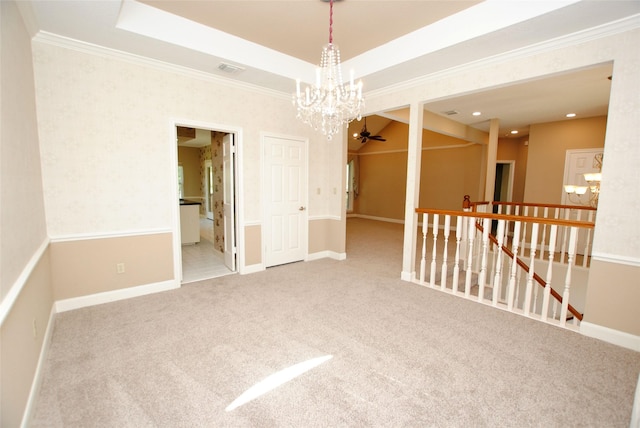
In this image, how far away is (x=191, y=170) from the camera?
1076 cm

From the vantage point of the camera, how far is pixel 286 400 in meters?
1.83

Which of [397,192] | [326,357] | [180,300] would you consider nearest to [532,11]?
[326,357]

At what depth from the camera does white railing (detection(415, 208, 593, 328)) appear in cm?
287

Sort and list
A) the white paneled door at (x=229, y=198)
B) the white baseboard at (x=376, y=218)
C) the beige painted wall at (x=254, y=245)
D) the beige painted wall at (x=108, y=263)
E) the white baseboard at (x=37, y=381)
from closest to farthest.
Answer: the white baseboard at (x=37, y=381) → the beige painted wall at (x=108, y=263) → the white paneled door at (x=229, y=198) → the beige painted wall at (x=254, y=245) → the white baseboard at (x=376, y=218)

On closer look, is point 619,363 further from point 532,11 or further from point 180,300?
point 180,300

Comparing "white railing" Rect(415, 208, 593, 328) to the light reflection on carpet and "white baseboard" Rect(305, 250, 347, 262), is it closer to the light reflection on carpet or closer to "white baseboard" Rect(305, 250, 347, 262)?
"white baseboard" Rect(305, 250, 347, 262)

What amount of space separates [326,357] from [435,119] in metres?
5.42

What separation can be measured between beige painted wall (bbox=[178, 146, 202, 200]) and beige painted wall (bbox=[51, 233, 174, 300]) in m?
7.68

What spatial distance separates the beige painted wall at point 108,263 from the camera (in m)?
3.01

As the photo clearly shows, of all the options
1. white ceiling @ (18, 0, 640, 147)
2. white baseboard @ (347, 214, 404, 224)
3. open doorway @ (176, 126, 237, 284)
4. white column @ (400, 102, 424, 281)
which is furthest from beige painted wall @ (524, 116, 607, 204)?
open doorway @ (176, 126, 237, 284)

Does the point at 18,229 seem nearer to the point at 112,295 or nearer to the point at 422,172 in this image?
the point at 112,295

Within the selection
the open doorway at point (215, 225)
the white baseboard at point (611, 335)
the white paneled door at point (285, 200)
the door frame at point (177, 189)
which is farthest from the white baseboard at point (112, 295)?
the white baseboard at point (611, 335)

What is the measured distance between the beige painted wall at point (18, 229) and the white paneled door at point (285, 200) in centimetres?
255

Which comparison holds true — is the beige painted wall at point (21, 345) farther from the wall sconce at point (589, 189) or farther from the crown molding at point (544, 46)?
the wall sconce at point (589, 189)
